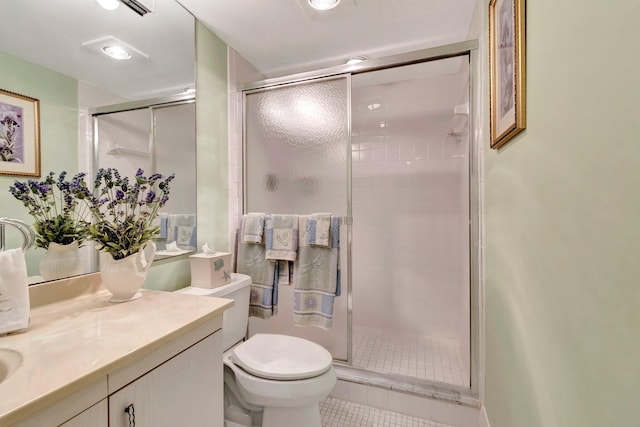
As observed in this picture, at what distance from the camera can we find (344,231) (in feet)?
6.13

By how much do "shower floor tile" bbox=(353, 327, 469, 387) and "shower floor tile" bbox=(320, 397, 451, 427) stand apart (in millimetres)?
236

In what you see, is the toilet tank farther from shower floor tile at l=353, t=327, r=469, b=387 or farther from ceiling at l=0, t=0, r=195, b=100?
ceiling at l=0, t=0, r=195, b=100

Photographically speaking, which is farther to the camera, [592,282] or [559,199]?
[559,199]

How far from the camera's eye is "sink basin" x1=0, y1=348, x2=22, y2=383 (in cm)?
62

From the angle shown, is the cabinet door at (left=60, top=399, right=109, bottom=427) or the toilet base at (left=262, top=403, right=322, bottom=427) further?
the toilet base at (left=262, top=403, right=322, bottom=427)

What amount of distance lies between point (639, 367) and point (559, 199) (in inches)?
13.9

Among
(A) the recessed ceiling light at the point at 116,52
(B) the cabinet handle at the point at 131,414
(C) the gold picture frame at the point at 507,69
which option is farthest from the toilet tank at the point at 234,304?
(C) the gold picture frame at the point at 507,69

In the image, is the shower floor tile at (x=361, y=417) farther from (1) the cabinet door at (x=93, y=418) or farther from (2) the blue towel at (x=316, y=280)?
(1) the cabinet door at (x=93, y=418)

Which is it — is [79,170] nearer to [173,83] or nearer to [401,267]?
[173,83]

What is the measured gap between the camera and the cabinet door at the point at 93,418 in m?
0.55

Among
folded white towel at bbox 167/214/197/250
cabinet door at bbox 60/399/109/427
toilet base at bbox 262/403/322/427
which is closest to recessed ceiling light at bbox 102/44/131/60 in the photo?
folded white towel at bbox 167/214/197/250

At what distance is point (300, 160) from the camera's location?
1919 mm

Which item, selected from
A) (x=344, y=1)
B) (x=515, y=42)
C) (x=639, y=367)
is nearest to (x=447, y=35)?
(x=344, y=1)

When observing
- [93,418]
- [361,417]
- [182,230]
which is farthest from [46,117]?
[361,417]
